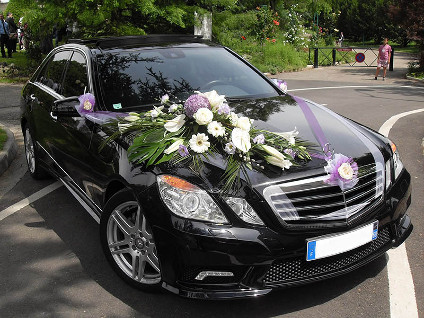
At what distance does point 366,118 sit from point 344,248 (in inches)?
285

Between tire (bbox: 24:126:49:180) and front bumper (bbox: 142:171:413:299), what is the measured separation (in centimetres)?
322

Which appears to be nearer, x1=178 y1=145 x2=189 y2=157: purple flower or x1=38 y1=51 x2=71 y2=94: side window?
x1=178 y1=145 x2=189 y2=157: purple flower

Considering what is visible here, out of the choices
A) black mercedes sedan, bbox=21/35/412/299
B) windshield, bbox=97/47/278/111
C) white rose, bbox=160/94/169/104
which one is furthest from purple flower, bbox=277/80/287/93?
white rose, bbox=160/94/169/104

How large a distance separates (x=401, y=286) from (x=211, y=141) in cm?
165

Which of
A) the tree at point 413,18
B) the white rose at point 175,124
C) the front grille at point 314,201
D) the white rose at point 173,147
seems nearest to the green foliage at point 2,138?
the white rose at point 175,124

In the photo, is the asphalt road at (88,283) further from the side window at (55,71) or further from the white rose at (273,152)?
the side window at (55,71)

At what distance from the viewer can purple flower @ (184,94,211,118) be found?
3.37 metres

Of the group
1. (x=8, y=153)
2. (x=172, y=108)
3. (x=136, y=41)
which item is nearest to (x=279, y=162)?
(x=172, y=108)

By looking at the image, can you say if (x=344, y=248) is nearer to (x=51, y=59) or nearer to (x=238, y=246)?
(x=238, y=246)

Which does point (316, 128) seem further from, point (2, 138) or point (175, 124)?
point (2, 138)

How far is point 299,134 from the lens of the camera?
354 centimetres

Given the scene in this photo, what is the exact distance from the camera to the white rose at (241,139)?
10.2ft

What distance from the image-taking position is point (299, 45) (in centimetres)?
2500

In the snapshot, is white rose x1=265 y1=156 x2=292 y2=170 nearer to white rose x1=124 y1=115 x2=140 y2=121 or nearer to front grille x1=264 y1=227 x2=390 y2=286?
front grille x1=264 y1=227 x2=390 y2=286
